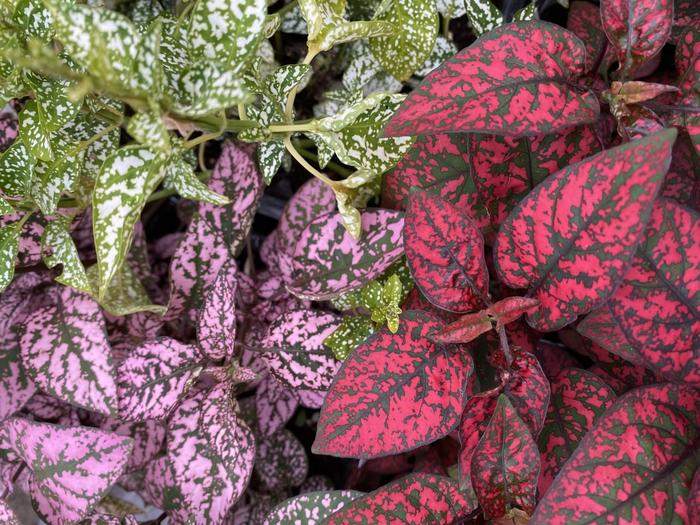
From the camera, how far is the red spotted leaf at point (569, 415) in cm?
73

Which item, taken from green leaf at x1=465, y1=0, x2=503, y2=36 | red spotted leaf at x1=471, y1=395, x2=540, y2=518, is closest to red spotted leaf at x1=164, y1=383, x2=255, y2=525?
red spotted leaf at x1=471, y1=395, x2=540, y2=518

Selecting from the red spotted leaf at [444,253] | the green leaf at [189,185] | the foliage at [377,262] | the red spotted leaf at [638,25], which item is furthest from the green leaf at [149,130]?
the red spotted leaf at [638,25]

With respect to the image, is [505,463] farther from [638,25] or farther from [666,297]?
[638,25]

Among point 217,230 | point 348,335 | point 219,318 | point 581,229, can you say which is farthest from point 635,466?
point 217,230

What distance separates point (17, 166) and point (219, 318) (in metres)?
0.29

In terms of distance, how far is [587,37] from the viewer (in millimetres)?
913

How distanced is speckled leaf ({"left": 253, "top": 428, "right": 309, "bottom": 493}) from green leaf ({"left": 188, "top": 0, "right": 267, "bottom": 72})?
70 centimetres

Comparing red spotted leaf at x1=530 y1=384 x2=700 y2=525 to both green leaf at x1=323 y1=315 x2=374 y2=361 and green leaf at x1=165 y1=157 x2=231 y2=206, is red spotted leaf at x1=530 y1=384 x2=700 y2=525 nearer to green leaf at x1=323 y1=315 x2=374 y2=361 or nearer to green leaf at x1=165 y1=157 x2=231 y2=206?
green leaf at x1=323 y1=315 x2=374 y2=361

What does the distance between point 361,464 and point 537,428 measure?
37cm

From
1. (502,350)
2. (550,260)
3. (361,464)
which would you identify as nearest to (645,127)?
(550,260)

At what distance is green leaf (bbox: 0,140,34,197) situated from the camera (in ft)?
2.39

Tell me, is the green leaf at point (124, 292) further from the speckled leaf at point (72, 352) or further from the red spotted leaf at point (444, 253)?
the red spotted leaf at point (444, 253)

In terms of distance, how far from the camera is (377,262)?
31.4 inches

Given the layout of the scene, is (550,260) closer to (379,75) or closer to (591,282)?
(591,282)
